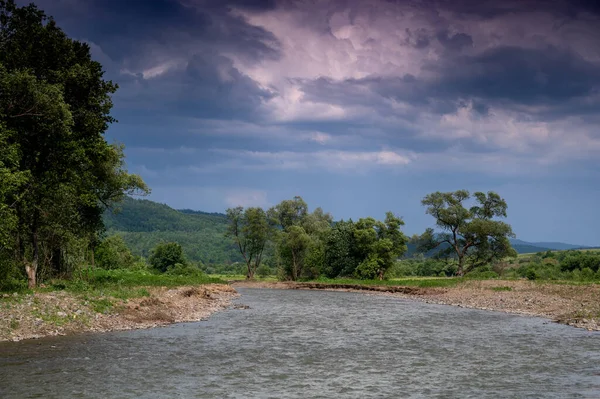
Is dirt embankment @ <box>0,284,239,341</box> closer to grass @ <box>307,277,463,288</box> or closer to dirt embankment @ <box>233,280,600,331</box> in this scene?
dirt embankment @ <box>233,280,600,331</box>

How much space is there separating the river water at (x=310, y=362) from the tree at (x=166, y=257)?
90212 mm

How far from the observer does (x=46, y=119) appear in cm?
3353

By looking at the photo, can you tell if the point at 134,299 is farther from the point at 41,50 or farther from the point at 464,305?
the point at 464,305

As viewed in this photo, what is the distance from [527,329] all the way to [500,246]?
2582 inches

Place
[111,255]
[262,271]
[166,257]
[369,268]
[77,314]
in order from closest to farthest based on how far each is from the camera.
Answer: [77,314] → [369,268] → [111,255] → [166,257] → [262,271]

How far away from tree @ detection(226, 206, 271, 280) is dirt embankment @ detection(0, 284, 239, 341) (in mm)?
72938

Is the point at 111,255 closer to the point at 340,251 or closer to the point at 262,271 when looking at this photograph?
the point at 262,271

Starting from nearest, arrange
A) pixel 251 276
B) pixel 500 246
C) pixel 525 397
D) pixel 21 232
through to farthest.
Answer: pixel 525 397, pixel 21 232, pixel 500 246, pixel 251 276

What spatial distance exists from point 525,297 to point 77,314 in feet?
134

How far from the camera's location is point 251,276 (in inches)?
4638

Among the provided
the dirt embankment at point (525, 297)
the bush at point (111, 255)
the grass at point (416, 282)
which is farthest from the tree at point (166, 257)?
the dirt embankment at point (525, 297)

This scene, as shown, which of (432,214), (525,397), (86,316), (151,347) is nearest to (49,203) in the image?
(86,316)

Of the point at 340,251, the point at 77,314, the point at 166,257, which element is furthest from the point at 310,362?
the point at 166,257

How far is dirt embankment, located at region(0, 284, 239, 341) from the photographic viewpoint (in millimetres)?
26625
